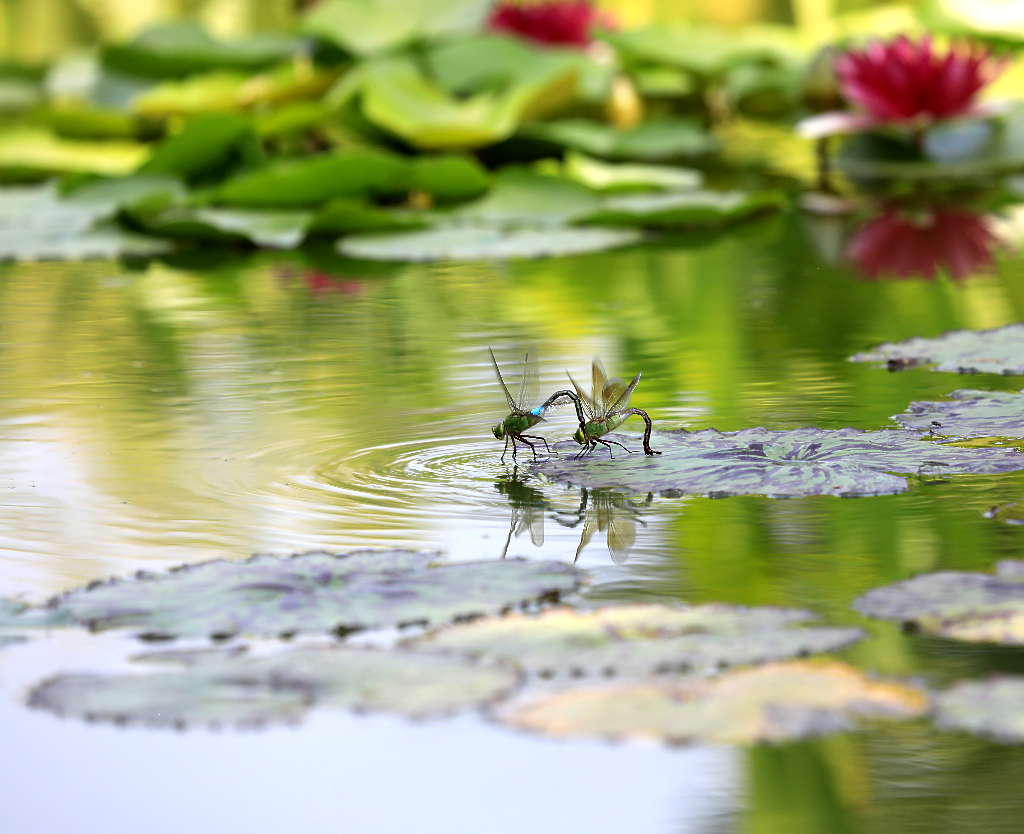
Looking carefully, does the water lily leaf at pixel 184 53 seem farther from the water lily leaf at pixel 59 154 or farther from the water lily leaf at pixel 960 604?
the water lily leaf at pixel 960 604

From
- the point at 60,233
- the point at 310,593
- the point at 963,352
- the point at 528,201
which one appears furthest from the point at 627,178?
Result: the point at 310,593

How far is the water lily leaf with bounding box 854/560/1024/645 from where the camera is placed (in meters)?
1.60

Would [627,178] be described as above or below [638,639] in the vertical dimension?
above

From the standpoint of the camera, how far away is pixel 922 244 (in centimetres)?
447

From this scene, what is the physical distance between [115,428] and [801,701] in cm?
156

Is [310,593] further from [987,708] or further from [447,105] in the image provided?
[447,105]

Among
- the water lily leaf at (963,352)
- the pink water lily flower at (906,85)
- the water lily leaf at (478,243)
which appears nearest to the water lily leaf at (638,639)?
the water lily leaf at (963,352)

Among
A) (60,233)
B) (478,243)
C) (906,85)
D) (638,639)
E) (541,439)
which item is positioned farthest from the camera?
(906,85)

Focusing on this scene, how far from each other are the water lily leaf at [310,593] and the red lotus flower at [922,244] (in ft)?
8.02

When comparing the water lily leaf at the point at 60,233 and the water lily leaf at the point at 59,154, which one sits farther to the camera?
the water lily leaf at the point at 59,154

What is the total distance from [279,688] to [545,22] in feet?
21.3

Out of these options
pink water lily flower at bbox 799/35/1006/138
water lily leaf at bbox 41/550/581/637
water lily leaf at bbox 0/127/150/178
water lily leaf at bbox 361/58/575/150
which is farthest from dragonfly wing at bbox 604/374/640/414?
water lily leaf at bbox 0/127/150/178

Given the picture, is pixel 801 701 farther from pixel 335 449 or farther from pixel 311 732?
pixel 335 449

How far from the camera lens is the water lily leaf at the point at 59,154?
242 inches
